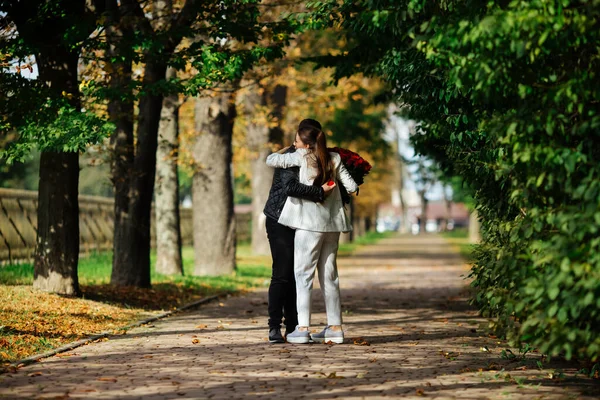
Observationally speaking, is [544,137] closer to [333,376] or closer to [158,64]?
[333,376]

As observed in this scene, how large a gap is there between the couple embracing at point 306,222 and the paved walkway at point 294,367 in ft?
1.29

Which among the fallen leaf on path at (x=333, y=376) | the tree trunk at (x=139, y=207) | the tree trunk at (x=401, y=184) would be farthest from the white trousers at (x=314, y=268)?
the tree trunk at (x=401, y=184)

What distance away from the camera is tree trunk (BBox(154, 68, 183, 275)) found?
21.0 metres

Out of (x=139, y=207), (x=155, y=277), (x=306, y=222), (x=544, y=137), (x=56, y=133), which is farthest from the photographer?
(x=155, y=277)

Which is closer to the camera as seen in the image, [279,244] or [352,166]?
[279,244]

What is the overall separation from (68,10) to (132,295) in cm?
425

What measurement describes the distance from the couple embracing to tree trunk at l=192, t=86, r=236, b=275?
39.9ft

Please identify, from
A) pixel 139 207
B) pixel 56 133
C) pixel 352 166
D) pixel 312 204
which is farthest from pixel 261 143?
pixel 312 204

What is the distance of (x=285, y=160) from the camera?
31.5 feet

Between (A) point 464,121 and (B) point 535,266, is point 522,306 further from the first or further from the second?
(A) point 464,121

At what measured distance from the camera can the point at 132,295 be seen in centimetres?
1466

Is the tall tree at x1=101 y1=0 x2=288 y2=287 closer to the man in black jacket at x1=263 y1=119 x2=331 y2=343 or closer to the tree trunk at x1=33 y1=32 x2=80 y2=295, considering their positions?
the tree trunk at x1=33 y1=32 x2=80 y2=295

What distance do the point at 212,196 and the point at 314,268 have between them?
1253cm

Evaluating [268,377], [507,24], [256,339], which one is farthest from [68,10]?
[507,24]
